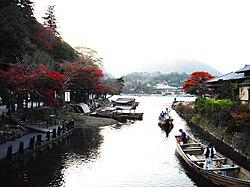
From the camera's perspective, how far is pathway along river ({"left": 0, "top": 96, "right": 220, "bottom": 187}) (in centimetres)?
1537

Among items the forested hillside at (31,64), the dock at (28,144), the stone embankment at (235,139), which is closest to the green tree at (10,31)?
the forested hillside at (31,64)

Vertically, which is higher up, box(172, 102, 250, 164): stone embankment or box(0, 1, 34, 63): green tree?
box(0, 1, 34, 63): green tree

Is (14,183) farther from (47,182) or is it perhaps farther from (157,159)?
(157,159)

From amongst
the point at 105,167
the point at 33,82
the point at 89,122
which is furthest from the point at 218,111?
the point at 33,82

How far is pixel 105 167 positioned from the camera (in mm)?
18156

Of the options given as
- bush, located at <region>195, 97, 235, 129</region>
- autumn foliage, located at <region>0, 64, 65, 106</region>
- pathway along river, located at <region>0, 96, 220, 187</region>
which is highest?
autumn foliage, located at <region>0, 64, 65, 106</region>

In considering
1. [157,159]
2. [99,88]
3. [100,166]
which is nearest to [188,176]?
[157,159]

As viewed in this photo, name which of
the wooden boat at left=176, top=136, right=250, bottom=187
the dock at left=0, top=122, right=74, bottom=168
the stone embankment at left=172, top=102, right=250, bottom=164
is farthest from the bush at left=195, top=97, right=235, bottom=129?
the dock at left=0, top=122, right=74, bottom=168

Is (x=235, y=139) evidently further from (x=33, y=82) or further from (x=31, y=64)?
(x=31, y=64)

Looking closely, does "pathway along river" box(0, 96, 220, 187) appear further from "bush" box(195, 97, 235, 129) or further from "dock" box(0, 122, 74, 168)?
"bush" box(195, 97, 235, 129)

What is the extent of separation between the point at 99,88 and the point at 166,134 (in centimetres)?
2128

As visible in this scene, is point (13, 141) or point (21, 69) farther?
point (21, 69)

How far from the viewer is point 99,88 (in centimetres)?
5009

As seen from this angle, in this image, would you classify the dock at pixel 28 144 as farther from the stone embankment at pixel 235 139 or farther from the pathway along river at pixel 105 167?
the stone embankment at pixel 235 139
